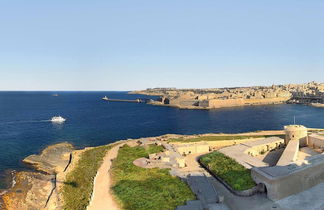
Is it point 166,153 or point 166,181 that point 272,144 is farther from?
point 166,181

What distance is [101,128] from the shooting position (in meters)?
84.2

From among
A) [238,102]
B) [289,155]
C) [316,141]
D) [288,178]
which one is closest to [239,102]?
[238,102]

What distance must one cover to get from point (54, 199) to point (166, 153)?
1617 centimetres

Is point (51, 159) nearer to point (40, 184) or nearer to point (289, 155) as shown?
point (40, 184)

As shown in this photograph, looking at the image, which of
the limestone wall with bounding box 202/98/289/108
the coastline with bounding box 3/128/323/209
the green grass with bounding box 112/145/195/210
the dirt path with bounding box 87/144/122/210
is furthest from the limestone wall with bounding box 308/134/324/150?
the limestone wall with bounding box 202/98/289/108

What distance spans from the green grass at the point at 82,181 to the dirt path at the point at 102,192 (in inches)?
24.9

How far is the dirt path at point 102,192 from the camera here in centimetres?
2559

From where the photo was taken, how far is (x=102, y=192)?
93.7ft

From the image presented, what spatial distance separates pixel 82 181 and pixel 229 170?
59.1 ft

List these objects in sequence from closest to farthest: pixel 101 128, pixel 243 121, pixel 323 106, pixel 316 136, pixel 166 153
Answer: pixel 166 153 < pixel 316 136 < pixel 101 128 < pixel 243 121 < pixel 323 106

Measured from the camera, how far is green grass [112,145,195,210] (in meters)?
25.3

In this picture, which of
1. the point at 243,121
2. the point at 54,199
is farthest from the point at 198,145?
the point at 243,121

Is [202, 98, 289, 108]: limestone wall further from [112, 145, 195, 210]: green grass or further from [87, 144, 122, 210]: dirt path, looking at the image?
[112, 145, 195, 210]: green grass

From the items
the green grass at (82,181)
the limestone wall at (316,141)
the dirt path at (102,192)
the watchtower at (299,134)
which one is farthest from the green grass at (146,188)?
the limestone wall at (316,141)
